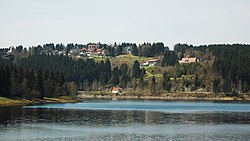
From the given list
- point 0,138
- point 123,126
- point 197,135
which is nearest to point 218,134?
point 197,135

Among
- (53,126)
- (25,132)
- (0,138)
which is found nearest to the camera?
(0,138)

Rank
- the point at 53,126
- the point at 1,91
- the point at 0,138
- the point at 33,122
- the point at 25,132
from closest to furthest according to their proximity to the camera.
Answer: the point at 0,138
the point at 25,132
the point at 53,126
the point at 33,122
the point at 1,91

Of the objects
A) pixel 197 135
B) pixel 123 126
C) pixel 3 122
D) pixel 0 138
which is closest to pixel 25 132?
pixel 0 138

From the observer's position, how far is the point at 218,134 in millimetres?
88875

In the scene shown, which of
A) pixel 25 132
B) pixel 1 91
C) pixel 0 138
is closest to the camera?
pixel 0 138

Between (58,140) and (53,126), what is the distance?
22075 millimetres

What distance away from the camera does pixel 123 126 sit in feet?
330

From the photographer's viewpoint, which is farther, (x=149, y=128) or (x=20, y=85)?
→ (x=20, y=85)

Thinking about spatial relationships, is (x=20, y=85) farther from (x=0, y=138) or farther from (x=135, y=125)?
(x=0, y=138)

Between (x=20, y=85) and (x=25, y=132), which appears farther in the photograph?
(x=20, y=85)

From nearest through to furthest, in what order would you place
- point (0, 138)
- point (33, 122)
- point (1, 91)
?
point (0, 138) → point (33, 122) → point (1, 91)

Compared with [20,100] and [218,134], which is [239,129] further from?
[20,100]

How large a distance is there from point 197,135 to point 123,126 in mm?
19573

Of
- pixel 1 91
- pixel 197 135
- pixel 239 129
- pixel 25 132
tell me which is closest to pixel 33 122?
pixel 25 132
